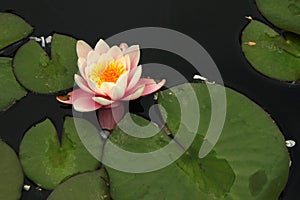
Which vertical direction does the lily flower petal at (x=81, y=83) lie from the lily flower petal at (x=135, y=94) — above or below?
above

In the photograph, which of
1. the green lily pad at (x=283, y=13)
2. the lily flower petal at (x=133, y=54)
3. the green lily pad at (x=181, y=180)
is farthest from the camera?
the green lily pad at (x=283, y=13)

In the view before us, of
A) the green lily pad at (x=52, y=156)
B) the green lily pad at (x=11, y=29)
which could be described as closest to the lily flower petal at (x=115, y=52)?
the green lily pad at (x=52, y=156)

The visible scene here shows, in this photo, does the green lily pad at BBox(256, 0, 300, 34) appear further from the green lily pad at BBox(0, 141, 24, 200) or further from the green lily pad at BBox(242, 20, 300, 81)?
the green lily pad at BBox(0, 141, 24, 200)

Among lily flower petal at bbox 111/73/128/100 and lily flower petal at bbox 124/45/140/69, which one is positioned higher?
lily flower petal at bbox 124/45/140/69

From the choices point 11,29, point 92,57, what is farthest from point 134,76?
point 11,29

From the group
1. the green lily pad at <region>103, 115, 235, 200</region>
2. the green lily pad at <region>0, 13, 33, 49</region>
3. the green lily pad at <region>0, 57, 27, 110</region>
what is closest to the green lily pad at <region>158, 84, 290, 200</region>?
the green lily pad at <region>103, 115, 235, 200</region>

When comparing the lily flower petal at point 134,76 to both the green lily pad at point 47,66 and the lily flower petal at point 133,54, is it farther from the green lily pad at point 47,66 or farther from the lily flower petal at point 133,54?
the green lily pad at point 47,66
